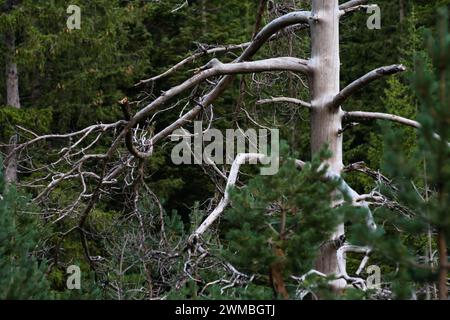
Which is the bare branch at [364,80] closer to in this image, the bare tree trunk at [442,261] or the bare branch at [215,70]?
the bare branch at [215,70]

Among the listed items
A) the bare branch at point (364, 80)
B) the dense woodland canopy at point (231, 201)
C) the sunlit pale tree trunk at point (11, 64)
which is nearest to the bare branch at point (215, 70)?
the dense woodland canopy at point (231, 201)

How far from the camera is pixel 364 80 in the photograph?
6.25 metres

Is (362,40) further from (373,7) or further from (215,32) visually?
(373,7)

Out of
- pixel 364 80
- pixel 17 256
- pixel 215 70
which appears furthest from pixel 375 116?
pixel 17 256

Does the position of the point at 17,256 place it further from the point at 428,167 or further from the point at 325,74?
the point at 428,167

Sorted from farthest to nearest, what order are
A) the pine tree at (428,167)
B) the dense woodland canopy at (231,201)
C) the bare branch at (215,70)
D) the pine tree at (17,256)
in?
the bare branch at (215,70) < the pine tree at (17,256) < the dense woodland canopy at (231,201) < the pine tree at (428,167)

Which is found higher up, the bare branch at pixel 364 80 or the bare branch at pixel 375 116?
the bare branch at pixel 364 80

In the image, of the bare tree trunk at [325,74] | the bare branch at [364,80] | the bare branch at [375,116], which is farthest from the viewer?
the bare tree trunk at [325,74]

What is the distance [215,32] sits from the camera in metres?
21.1

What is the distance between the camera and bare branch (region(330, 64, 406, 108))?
6121 millimetres

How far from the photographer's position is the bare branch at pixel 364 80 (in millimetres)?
6121

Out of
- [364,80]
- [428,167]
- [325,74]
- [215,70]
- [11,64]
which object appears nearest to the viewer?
[428,167]

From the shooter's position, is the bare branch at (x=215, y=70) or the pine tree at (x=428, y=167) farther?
the bare branch at (x=215, y=70)

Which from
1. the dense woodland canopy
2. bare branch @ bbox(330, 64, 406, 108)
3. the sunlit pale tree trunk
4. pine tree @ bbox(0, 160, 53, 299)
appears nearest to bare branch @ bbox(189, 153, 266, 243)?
the dense woodland canopy
